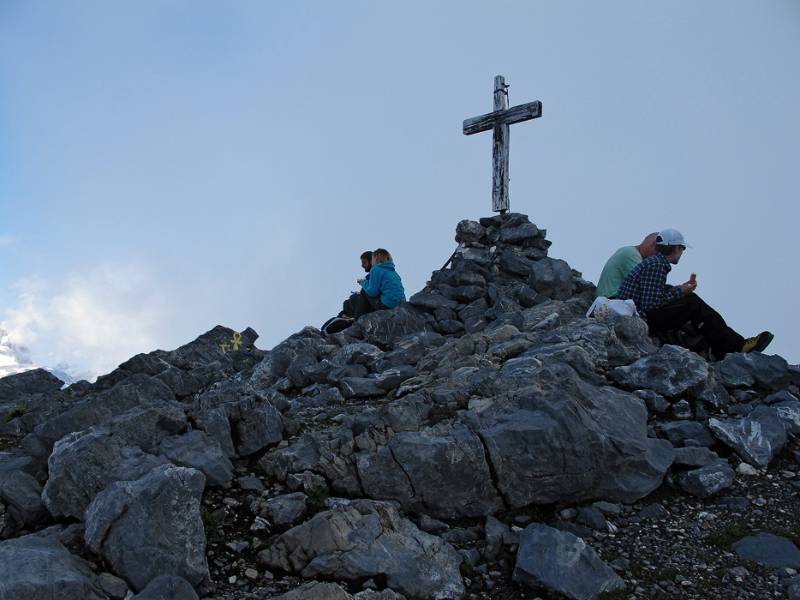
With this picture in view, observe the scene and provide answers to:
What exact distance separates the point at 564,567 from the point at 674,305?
25.1ft

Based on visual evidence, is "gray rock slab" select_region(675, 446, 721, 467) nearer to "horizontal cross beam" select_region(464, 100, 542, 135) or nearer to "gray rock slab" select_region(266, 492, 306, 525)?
"gray rock slab" select_region(266, 492, 306, 525)

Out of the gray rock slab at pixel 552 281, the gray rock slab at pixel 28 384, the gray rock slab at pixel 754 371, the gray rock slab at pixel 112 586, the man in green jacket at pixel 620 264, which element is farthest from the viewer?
the gray rock slab at pixel 552 281

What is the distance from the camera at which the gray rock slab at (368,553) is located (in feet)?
20.0

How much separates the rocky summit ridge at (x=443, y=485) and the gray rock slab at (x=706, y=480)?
0.02m

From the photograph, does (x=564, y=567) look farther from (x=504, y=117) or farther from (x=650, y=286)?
(x=504, y=117)

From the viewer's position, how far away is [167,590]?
5.35 meters

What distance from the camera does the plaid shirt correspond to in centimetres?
1214

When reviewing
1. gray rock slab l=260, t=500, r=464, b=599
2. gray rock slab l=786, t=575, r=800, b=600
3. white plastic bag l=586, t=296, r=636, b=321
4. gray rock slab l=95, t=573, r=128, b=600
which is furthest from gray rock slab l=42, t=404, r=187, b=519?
white plastic bag l=586, t=296, r=636, b=321

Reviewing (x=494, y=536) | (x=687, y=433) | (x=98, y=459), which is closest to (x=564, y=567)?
(x=494, y=536)

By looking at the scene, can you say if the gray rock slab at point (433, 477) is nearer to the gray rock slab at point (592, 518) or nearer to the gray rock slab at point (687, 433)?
the gray rock slab at point (592, 518)

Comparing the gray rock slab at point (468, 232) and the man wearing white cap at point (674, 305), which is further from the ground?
the gray rock slab at point (468, 232)

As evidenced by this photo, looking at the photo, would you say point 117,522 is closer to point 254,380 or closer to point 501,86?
point 254,380

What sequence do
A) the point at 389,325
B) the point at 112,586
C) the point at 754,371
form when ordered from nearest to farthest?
the point at 112,586, the point at 754,371, the point at 389,325

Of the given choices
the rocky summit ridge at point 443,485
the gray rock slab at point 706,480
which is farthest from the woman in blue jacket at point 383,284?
the gray rock slab at point 706,480
